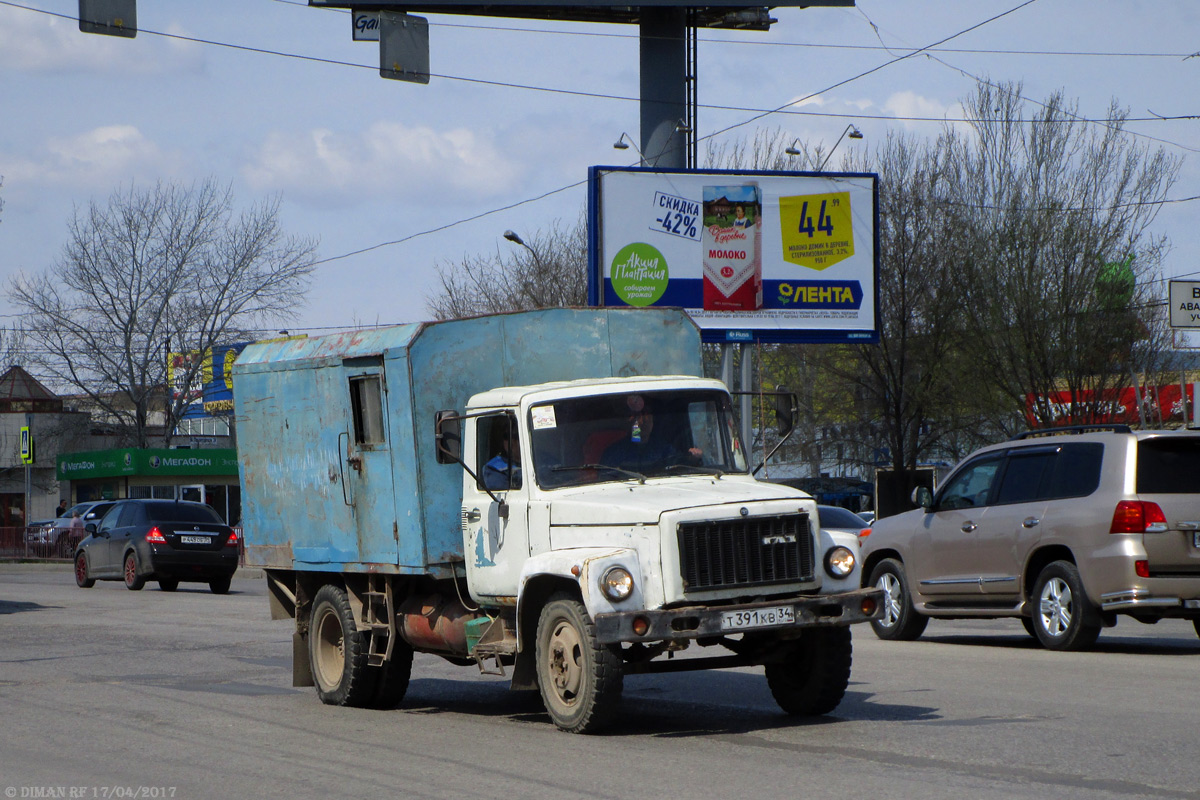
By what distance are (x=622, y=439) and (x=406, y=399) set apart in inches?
60.7

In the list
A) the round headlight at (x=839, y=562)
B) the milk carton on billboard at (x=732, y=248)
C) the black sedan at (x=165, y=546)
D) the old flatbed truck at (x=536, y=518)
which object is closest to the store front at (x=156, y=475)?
the black sedan at (x=165, y=546)

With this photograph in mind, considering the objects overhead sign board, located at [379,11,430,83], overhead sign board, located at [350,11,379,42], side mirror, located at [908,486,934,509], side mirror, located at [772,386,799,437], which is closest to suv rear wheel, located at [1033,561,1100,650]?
side mirror, located at [908,486,934,509]

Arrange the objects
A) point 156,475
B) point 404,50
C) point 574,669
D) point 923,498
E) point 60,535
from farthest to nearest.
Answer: point 156,475
point 60,535
point 404,50
point 923,498
point 574,669

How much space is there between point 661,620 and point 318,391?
149 inches

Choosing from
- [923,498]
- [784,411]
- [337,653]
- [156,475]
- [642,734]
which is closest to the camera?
[642,734]

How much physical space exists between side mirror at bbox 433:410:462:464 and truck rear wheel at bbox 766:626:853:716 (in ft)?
7.78

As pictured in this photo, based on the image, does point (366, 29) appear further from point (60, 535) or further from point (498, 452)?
point (60, 535)

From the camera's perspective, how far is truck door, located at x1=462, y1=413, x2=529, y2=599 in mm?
8992

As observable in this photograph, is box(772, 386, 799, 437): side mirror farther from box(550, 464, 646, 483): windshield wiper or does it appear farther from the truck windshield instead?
box(550, 464, 646, 483): windshield wiper

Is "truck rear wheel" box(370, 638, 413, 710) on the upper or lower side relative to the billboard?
lower

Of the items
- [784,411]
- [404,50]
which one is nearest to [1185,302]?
[404,50]

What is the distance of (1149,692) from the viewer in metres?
9.82

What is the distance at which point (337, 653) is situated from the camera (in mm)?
10820

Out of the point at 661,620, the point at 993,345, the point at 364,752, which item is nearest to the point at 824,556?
the point at 661,620
